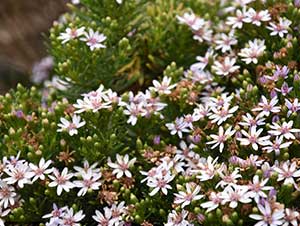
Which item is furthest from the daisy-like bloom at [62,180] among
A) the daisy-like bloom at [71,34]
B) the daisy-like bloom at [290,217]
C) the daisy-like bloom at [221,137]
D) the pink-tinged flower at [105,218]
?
the daisy-like bloom at [290,217]

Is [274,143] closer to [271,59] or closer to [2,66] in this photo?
[271,59]

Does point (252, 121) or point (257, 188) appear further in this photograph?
point (252, 121)

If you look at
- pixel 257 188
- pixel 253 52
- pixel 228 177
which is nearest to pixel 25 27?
pixel 253 52

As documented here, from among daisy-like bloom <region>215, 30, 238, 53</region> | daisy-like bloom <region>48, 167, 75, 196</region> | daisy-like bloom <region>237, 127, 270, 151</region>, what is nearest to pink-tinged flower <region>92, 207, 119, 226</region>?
daisy-like bloom <region>48, 167, 75, 196</region>

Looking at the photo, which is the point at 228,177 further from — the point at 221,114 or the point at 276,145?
the point at 221,114

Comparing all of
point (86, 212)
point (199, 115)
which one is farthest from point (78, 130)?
point (199, 115)

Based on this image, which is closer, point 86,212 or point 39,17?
point 86,212

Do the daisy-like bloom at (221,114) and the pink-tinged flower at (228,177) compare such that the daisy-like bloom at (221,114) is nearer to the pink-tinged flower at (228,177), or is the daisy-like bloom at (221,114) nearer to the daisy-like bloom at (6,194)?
the pink-tinged flower at (228,177)
